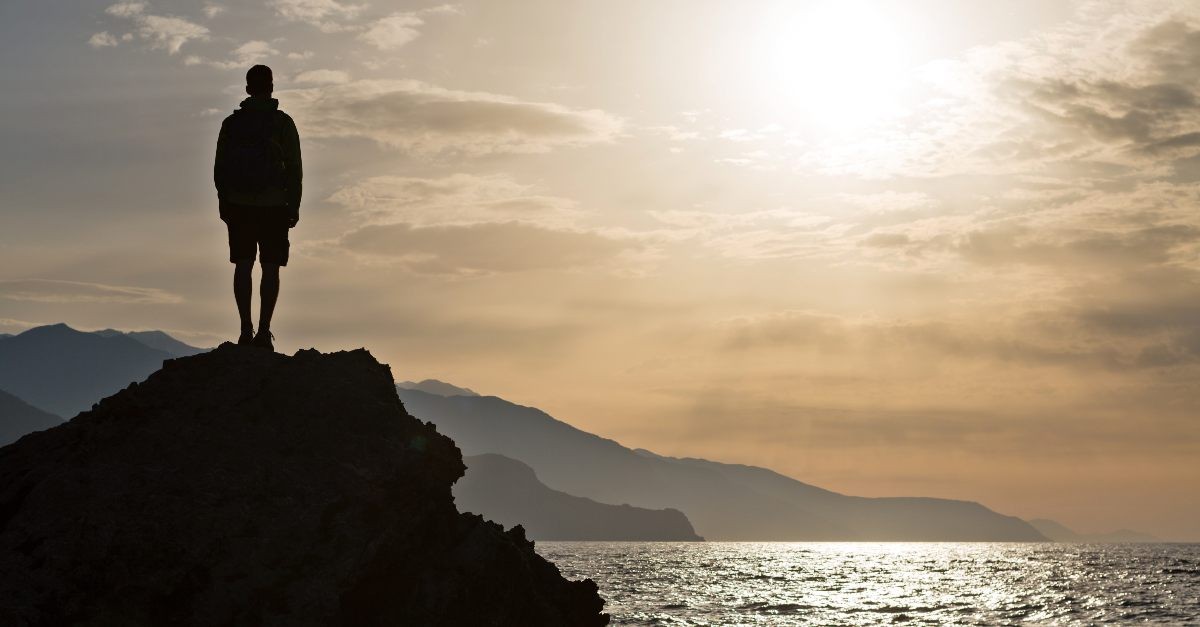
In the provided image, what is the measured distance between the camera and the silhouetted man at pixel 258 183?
1339 cm

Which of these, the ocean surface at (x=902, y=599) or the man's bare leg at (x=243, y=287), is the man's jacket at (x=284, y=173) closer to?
the man's bare leg at (x=243, y=287)

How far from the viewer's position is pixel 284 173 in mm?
13594

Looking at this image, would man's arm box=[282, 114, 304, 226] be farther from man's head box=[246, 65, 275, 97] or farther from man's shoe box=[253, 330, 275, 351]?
man's shoe box=[253, 330, 275, 351]

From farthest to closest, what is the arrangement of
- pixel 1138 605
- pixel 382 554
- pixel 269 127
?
pixel 1138 605
pixel 269 127
pixel 382 554

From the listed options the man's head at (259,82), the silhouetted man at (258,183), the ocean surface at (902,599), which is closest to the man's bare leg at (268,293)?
the silhouetted man at (258,183)

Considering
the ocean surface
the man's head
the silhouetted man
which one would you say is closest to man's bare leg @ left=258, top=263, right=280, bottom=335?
the silhouetted man

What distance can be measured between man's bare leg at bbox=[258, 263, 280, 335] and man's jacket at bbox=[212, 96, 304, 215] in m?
0.88

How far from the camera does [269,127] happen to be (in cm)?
1351

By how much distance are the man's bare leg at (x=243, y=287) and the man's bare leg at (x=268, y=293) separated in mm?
175

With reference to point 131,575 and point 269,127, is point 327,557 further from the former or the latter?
point 269,127

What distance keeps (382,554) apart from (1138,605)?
7107 centimetres

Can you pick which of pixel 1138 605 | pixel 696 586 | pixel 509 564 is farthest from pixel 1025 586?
pixel 509 564

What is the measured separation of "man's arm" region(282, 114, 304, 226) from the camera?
44.8 ft

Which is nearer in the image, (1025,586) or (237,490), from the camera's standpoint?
(237,490)
